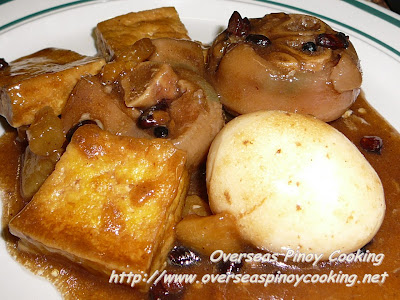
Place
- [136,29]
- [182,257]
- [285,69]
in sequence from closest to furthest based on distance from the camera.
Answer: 1. [182,257]
2. [285,69]
3. [136,29]

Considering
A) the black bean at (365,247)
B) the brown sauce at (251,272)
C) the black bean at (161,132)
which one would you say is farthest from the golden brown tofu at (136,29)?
the black bean at (365,247)

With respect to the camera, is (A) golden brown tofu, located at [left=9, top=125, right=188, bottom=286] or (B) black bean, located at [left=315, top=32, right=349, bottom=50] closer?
(A) golden brown tofu, located at [left=9, top=125, right=188, bottom=286]

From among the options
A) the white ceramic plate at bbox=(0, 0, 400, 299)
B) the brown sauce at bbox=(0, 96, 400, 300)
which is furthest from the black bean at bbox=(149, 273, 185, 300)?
the white ceramic plate at bbox=(0, 0, 400, 299)

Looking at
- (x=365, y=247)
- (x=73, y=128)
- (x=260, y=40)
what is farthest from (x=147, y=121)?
(x=365, y=247)

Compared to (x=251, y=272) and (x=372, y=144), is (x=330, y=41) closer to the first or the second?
(x=372, y=144)

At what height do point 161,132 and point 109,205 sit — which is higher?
point 161,132

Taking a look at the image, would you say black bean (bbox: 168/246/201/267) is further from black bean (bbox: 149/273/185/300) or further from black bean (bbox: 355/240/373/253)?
black bean (bbox: 355/240/373/253)

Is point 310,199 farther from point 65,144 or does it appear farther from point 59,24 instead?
point 59,24

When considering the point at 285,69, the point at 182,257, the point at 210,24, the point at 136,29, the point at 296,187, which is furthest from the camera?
the point at 210,24
